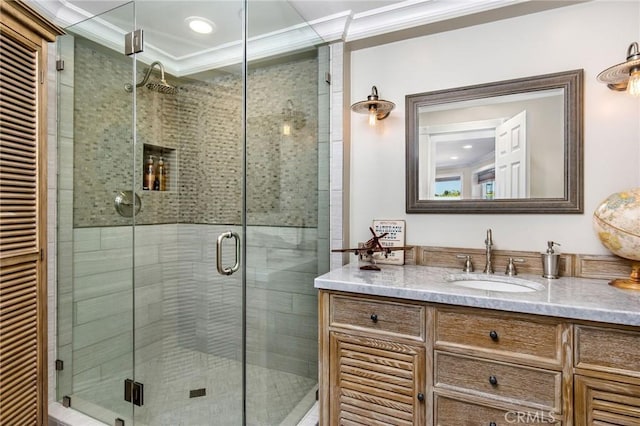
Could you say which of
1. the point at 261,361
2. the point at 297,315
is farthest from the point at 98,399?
the point at 297,315

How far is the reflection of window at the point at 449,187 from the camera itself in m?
1.90

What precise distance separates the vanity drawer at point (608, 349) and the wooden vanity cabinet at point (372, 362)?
0.54 metres

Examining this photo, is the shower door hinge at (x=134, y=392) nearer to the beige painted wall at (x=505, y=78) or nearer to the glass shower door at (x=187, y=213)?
the glass shower door at (x=187, y=213)

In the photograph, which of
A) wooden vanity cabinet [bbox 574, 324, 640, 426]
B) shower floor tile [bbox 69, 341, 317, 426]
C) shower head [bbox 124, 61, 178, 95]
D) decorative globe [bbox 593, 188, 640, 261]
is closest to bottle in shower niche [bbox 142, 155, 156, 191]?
shower head [bbox 124, 61, 178, 95]

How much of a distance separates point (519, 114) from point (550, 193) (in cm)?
45

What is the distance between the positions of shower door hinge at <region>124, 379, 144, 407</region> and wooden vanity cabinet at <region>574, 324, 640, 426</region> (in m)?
2.05

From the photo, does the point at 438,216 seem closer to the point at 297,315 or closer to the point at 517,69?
the point at 517,69

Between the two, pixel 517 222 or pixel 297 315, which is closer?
pixel 517 222

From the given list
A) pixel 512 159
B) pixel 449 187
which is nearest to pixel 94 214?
pixel 449 187

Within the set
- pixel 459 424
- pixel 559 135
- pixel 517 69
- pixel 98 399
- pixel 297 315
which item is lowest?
pixel 98 399

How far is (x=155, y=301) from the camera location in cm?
Answer: 215

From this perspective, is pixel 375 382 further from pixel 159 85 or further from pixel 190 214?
pixel 159 85

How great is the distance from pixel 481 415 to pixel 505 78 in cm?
165

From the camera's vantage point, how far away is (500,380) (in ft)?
4.21
